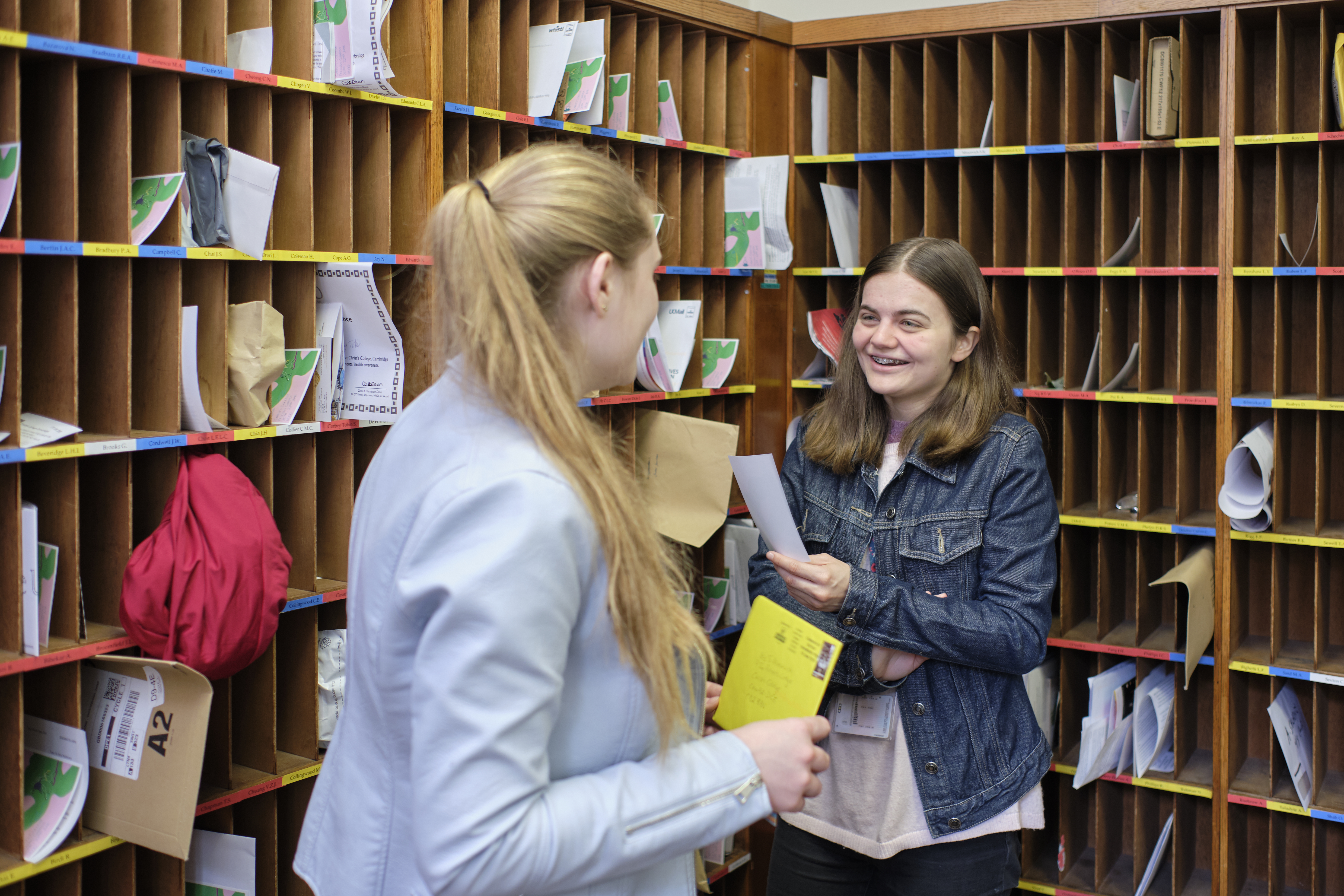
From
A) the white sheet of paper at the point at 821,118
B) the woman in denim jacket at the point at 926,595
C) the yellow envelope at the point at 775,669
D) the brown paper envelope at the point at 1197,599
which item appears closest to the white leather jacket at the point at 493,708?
the yellow envelope at the point at 775,669

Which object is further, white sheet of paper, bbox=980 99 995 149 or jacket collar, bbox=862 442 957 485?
white sheet of paper, bbox=980 99 995 149

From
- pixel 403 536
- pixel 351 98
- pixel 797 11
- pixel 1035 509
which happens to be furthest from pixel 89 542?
pixel 797 11

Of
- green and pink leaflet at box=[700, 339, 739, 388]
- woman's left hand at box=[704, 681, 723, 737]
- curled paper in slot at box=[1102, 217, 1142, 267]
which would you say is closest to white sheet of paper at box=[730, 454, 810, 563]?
woman's left hand at box=[704, 681, 723, 737]

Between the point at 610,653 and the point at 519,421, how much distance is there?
9.0 inches

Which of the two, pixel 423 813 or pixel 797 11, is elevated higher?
pixel 797 11

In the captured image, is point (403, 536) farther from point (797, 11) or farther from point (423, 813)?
point (797, 11)

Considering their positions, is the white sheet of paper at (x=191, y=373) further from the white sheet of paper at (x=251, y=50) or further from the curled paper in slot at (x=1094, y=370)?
the curled paper in slot at (x=1094, y=370)

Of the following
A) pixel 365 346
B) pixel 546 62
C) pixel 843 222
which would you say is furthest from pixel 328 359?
pixel 843 222

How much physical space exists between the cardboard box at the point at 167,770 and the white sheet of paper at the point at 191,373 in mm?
369

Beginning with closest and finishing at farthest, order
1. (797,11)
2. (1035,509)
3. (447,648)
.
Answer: (447,648) → (1035,509) → (797,11)

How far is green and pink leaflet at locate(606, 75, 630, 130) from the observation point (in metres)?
2.53

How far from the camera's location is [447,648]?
37.6 inches

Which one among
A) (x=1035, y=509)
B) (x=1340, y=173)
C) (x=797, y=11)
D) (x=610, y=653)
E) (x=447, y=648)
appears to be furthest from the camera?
(x=797, y=11)

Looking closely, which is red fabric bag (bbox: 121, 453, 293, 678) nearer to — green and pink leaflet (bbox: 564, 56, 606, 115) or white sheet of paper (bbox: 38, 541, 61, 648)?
white sheet of paper (bbox: 38, 541, 61, 648)
